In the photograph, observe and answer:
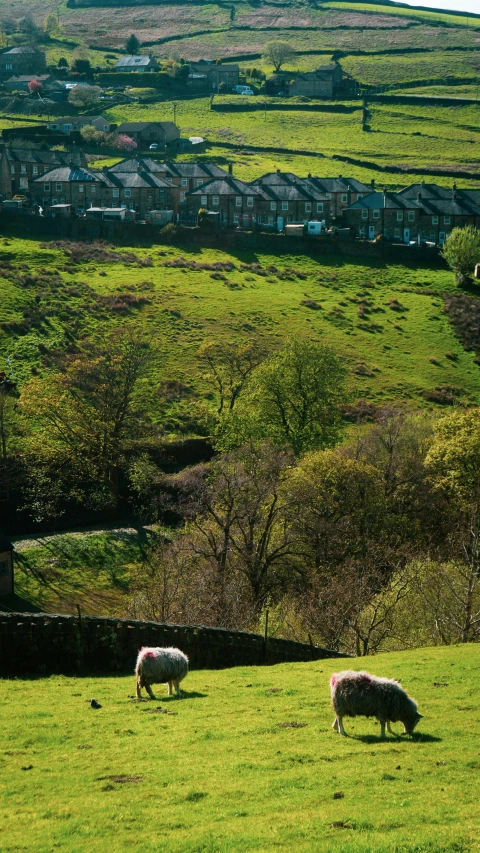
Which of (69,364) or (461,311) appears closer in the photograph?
(69,364)

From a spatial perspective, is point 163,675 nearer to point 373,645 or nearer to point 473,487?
point 373,645

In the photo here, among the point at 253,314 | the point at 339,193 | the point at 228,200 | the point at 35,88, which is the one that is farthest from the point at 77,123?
the point at 253,314

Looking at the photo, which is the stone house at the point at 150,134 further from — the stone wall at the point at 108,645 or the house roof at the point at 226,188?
the stone wall at the point at 108,645

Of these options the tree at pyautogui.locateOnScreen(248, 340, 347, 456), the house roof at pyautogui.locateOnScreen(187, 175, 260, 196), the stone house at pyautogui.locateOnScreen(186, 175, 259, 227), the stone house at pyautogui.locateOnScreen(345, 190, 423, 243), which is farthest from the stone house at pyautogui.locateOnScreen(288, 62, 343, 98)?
the tree at pyautogui.locateOnScreen(248, 340, 347, 456)

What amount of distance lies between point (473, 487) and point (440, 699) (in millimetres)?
25053

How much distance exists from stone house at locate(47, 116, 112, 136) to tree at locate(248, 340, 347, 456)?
110554 mm

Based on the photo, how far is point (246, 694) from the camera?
928 inches

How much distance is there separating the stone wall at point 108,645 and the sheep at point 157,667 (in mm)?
4940

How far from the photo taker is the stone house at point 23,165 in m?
124

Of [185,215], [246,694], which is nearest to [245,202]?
[185,215]

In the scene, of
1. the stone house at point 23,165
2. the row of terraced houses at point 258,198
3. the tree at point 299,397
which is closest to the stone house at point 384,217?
the row of terraced houses at point 258,198

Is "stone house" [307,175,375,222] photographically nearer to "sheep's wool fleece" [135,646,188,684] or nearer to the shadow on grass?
"sheep's wool fleece" [135,646,188,684]

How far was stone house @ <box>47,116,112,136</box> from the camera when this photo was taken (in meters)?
163

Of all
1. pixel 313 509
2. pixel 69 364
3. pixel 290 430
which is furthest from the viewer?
pixel 69 364
